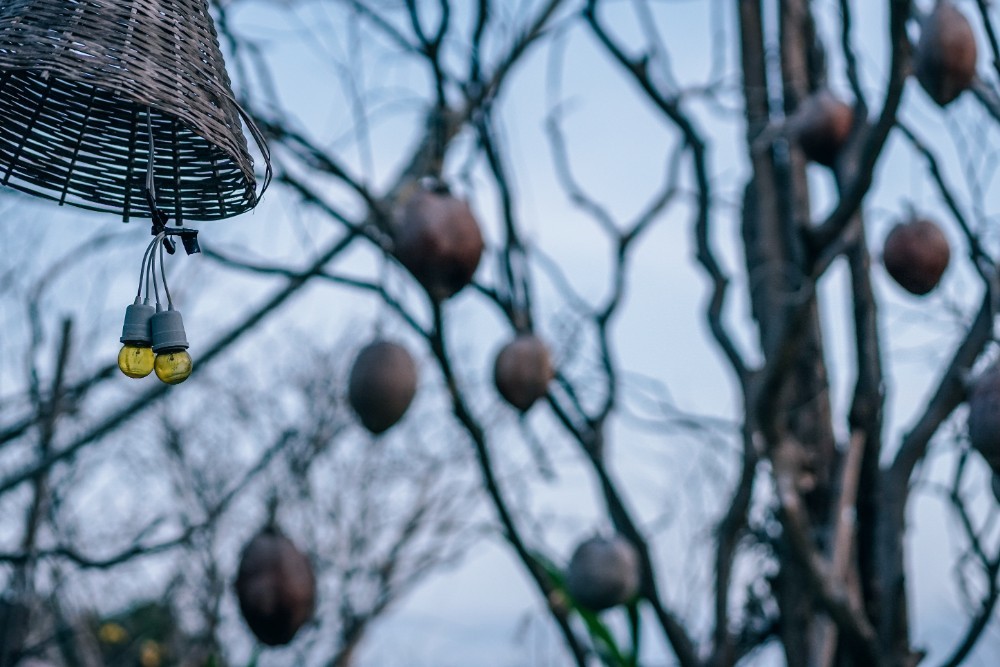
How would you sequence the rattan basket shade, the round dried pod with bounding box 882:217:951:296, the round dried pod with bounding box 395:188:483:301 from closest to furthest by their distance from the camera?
1. the rattan basket shade
2. the round dried pod with bounding box 395:188:483:301
3. the round dried pod with bounding box 882:217:951:296

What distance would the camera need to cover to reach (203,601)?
658 centimetres

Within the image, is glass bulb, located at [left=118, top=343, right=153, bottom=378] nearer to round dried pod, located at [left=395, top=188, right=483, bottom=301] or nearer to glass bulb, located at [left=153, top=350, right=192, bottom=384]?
glass bulb, located at [left=153, top=350, right=192, bottom=384]

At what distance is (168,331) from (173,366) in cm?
3

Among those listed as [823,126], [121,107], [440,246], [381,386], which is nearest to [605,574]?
[381,386]

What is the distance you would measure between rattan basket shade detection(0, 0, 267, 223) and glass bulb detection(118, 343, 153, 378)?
0.17m

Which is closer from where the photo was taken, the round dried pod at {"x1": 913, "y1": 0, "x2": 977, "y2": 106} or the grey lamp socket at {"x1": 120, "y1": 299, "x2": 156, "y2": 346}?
Result: the grey lamp socket at {"x1": 120, "y1": 299, "x2": 156, "y2": 346}

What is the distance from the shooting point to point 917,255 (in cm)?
193

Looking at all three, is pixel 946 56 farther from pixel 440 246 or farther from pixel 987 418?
pixel 440 246

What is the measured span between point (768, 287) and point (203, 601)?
5088 mm

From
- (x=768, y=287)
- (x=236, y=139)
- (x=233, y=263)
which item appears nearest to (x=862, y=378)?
(x=768, y=287)

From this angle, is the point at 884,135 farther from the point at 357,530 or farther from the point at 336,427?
the point at 357,530

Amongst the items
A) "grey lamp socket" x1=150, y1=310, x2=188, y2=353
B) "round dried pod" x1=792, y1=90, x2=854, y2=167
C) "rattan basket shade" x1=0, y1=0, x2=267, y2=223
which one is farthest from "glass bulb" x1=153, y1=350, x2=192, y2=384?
"round dried pod" x1=792, y1=90, x2=854, y2=167

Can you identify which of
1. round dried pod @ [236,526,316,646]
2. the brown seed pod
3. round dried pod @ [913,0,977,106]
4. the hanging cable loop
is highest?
round dried pod @ [913,0,977,106]

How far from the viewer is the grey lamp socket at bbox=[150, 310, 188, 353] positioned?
95 cm
